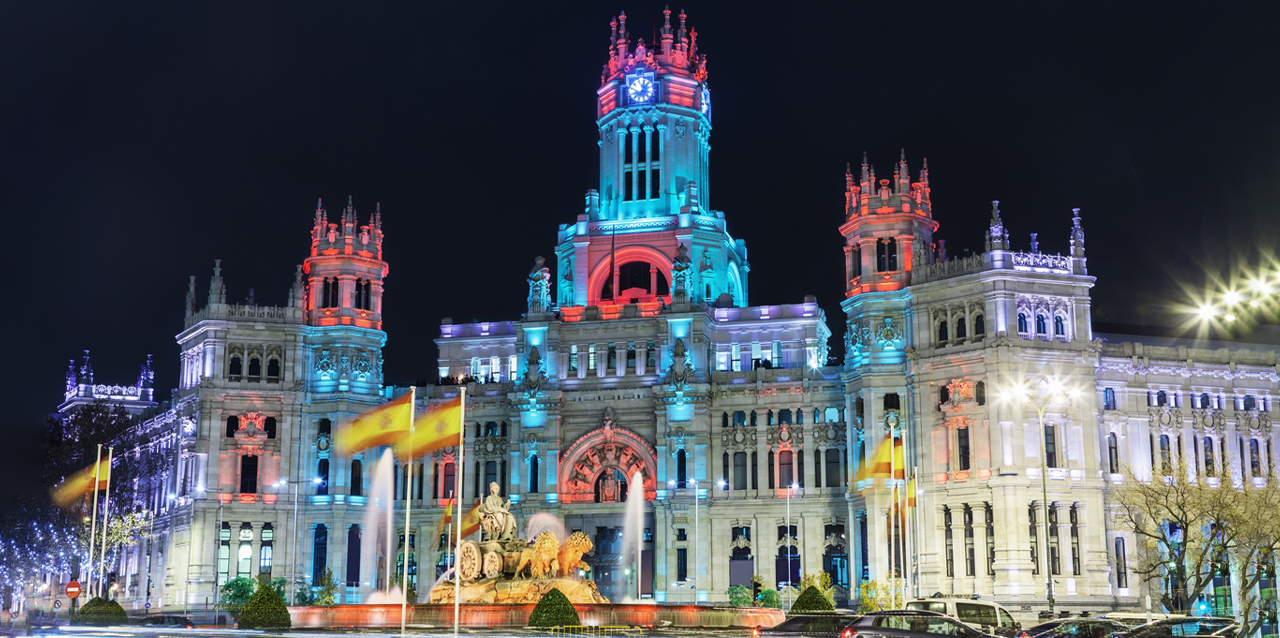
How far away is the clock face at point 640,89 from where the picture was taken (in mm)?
131750

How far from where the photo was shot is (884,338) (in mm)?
103750

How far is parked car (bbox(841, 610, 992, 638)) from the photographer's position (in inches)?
1828

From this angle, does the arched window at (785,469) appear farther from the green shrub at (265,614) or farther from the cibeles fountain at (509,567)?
the green shrub at (265,614)

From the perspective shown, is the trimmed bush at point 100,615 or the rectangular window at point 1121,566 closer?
the trimmed bush at point 100,615

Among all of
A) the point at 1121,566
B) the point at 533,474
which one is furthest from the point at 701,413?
the point at 1121,566

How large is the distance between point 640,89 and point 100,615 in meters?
73.7

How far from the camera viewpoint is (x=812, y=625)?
2377 inches

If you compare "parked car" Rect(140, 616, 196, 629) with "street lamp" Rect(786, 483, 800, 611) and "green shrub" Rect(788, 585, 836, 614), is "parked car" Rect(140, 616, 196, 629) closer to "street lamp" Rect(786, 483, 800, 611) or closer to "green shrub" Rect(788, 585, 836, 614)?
"green shrub" Rect(788, 585, 836, 614)

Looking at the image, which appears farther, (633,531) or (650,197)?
(650,197)

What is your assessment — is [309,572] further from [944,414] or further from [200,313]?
[944,414]

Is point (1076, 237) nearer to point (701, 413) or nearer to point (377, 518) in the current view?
point (701, 413)

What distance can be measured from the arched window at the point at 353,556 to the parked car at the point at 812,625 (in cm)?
6103

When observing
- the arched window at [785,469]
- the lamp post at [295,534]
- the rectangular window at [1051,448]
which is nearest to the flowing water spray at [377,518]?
the lamp post at [295,534]

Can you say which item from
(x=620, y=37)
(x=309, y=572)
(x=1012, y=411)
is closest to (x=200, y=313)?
(x=309, y=572)
